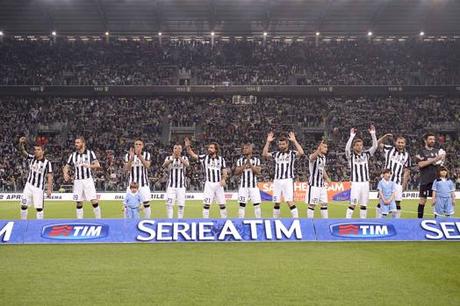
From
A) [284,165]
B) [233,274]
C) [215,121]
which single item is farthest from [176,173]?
[215,121]

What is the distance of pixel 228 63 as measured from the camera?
170 ft

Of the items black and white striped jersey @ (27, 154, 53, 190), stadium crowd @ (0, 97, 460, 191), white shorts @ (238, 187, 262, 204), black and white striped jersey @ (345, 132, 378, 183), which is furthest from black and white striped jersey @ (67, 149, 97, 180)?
stadium crowd @ (0, 97, 460, 191)

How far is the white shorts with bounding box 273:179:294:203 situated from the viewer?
14758 millimetres

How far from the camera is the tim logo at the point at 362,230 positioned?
1267 centimetres

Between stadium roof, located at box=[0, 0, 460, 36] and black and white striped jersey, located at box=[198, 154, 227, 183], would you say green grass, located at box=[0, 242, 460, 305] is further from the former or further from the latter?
stadium roof, located at box=[0, 0, 460, 36]

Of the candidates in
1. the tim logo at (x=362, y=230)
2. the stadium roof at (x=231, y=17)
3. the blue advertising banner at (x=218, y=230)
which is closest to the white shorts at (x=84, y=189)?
the blue advertising banner at (x=218, y=230)

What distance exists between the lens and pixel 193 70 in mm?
51062

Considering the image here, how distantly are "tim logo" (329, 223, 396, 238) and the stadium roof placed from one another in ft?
112

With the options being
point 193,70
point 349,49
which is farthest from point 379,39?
point 193,70

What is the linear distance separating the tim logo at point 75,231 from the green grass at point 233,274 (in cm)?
54

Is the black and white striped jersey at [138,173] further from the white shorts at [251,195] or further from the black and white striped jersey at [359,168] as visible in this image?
the black and white striped jersey at [359,168]

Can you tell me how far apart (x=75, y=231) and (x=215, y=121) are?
35.8m

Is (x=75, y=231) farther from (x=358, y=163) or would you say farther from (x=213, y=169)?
(x=358, y=163)

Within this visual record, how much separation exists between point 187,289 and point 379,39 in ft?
165
